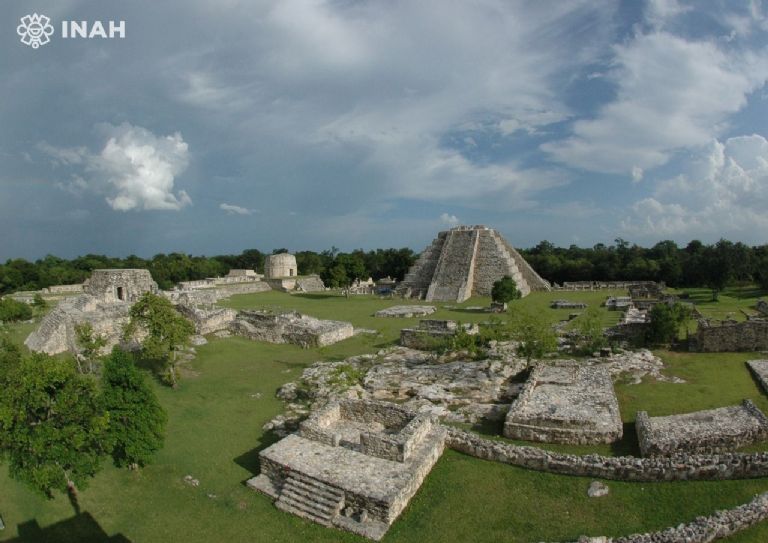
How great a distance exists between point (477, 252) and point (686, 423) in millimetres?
40980

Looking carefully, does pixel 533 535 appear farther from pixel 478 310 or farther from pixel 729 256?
pixel 729 256

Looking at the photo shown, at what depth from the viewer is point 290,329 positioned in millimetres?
27500

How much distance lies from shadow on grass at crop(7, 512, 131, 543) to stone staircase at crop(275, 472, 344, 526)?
326cm

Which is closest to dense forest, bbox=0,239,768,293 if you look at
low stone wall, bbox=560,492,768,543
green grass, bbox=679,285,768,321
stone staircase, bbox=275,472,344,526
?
green grass, bbox=679,285,768,321

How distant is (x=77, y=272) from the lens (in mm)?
66562

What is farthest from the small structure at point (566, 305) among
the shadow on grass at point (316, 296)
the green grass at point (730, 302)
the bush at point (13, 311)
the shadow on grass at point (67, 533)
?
the bush at point (13, 311)

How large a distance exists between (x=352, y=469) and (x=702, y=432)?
878 centimetres

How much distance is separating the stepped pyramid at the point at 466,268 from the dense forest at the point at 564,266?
24.0 ft

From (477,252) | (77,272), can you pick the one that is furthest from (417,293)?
(77,272)

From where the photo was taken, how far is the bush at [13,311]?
32.0 meters

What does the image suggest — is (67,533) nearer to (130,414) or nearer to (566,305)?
(130,414)

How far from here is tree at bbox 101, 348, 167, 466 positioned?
441 inches

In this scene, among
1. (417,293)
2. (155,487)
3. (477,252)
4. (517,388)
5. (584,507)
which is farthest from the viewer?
(477,252)

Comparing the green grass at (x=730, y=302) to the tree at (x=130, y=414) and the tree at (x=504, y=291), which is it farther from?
the tree at (x=130, y=414)
